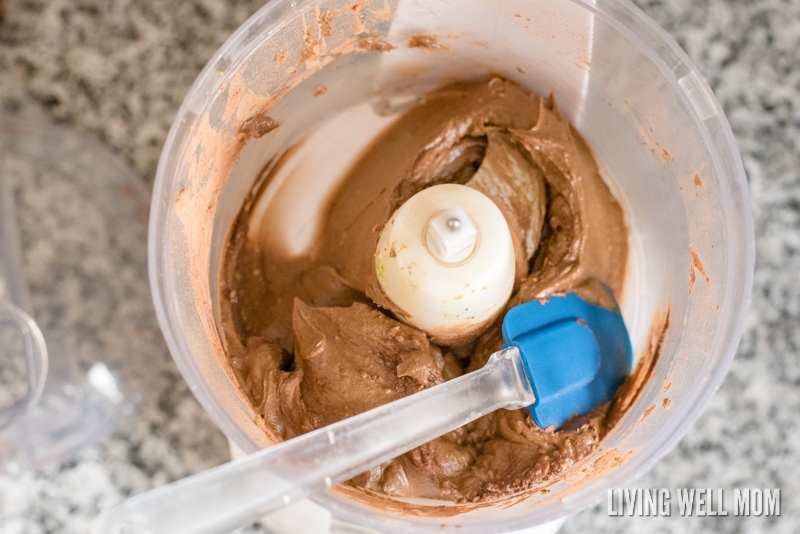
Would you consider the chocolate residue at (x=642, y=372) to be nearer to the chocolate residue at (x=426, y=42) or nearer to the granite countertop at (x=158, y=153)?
the granite countertop at (x=158, y=153)

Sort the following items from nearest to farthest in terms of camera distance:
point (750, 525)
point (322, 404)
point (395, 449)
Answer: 1. point (395, 449)
2. point (322, 404)
3. point (750, 525)

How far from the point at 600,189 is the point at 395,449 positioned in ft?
1.33

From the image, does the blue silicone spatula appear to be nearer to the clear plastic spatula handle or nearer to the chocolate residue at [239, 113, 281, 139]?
the clear plastic spatula handle

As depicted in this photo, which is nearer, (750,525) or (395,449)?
(395,449)

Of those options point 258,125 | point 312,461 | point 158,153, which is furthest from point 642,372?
point 158,153

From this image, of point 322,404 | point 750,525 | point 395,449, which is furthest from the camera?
point 750,525

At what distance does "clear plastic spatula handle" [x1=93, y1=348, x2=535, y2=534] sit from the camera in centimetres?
48

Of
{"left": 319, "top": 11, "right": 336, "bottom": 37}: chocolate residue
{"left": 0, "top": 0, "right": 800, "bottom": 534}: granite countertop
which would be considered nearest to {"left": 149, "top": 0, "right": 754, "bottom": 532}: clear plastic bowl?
{"left": 319, "top": 11, "right": 336, "bottom": 37}: chocolate residue

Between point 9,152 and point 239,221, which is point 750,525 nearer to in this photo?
point 239,221

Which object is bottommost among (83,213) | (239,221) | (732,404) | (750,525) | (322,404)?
(750,525)

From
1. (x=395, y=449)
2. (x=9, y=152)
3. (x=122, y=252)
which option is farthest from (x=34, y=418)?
(x=395, y=449)

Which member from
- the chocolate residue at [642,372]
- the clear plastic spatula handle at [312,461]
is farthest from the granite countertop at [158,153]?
the clear plastic spatula handle at [312,461]

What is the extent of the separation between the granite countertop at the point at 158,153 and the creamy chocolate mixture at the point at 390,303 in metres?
0.21

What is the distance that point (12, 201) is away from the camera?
941mm
